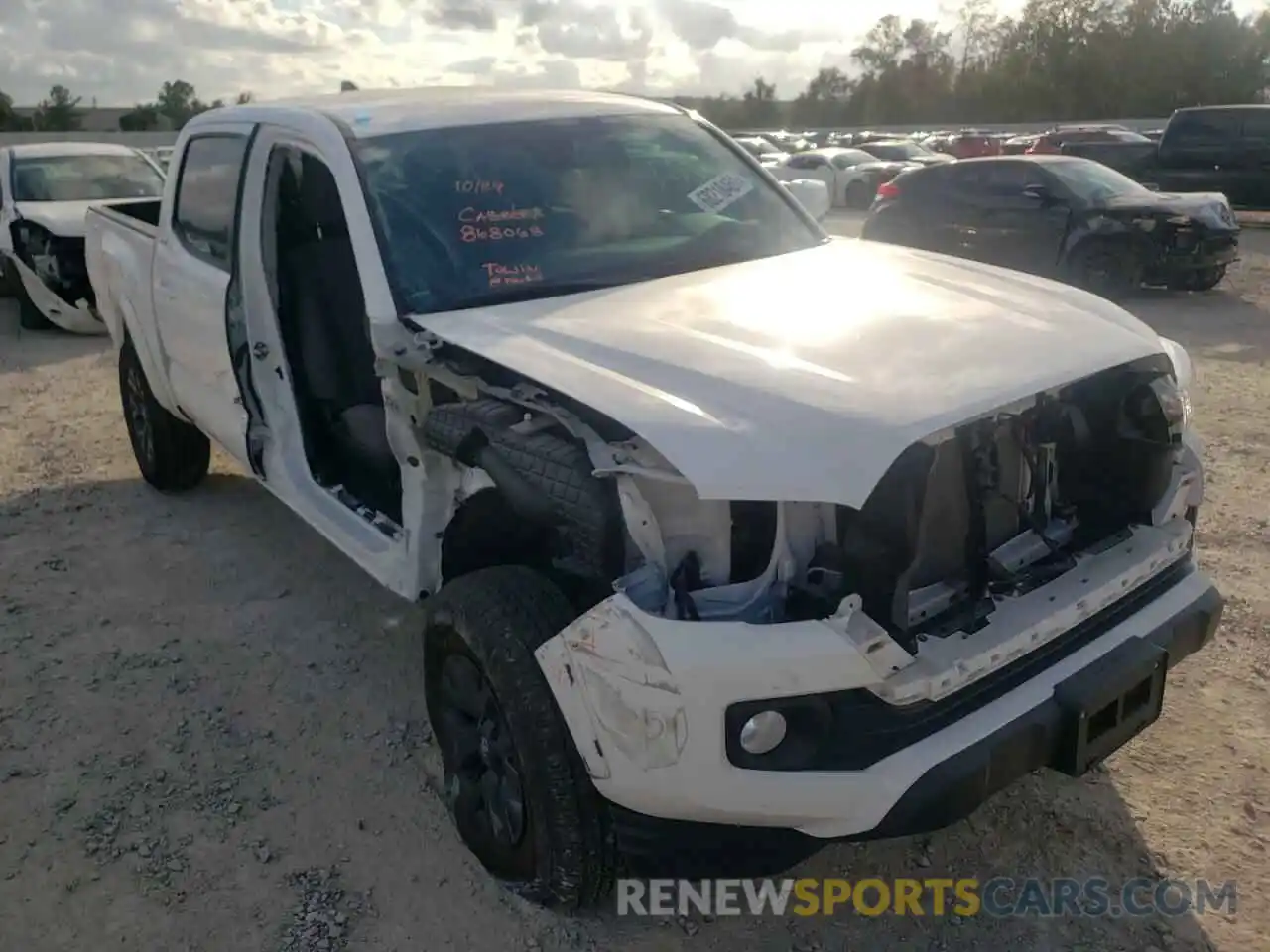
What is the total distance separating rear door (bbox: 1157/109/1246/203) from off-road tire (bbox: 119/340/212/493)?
1570 cm

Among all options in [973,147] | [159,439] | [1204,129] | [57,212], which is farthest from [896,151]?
[159,439]

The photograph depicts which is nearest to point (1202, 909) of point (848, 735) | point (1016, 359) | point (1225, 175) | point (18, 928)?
point (848, 735)

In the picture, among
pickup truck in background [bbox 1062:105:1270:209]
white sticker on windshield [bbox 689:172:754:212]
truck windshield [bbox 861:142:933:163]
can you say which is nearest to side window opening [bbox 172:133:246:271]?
white sticker on windshield [bbox 689:172:754:212]

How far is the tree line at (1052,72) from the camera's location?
4931cm

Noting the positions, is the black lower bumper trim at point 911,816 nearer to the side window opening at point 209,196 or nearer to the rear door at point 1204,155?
the side window opening at point 209,196

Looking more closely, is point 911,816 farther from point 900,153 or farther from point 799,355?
point 900,153

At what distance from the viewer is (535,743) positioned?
243 centimetres

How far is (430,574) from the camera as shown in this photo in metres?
3.14

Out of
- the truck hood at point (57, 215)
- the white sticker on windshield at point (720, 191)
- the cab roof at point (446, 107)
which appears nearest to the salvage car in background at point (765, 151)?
the truck hood at point (57, 215)

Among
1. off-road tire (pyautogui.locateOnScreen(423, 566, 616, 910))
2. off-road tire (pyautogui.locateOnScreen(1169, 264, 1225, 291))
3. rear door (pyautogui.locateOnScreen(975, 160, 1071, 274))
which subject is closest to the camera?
off-road tire (pyautogui.locateOnScreen(423, 566, 616, 910))

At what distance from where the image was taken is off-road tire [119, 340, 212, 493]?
5.56 m

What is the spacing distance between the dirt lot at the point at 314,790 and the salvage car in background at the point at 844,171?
1887 cm

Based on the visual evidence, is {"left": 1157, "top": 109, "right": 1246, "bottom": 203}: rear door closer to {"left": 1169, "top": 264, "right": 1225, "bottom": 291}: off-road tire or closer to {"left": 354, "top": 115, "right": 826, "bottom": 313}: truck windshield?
{"left": 1169, "top": 264, "right": 1225, "bottom": 291}: off-road tire

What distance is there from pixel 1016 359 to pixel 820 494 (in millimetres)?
796
